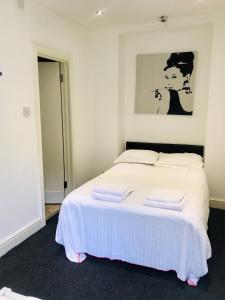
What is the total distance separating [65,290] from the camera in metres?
2.13

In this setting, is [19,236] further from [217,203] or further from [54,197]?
[217,203]

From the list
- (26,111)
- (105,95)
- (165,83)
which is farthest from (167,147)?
(26,111)

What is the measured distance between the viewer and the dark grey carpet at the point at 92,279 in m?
2.09

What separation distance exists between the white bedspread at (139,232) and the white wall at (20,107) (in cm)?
58

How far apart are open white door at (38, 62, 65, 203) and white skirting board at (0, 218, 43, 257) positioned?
0.85m

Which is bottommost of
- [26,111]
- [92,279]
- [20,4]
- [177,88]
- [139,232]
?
[92,279]

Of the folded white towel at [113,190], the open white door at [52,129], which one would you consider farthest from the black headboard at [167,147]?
the folded white towel at [113,190]

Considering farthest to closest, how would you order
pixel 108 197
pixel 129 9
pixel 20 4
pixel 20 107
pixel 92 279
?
1. pixel 129 9
2. pixel 20 107
3. pixel 20 4
4. pixel 108 197
5. pixel 92 279

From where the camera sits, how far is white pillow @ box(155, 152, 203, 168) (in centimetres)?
351

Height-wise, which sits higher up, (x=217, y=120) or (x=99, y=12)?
(x=99, y=12)

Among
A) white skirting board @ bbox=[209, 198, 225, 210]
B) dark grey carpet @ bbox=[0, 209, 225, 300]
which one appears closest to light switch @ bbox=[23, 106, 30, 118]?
dark grey carpet @ bbox=[0, 209, 225, 300]

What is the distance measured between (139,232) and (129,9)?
8.32 ft

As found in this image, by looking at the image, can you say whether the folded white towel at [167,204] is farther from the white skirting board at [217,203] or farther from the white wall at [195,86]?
the white wall at [195,86]

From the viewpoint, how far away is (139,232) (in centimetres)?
229
